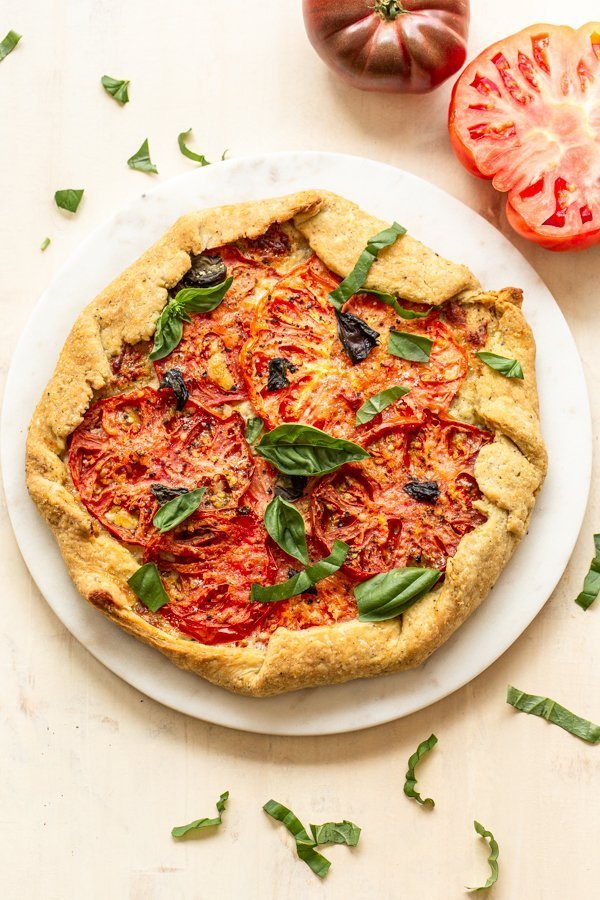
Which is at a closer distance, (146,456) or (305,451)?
(305,451)

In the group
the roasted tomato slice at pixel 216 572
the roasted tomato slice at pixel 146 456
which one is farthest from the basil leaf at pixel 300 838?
the roasted tomato slice at pixel 146 456

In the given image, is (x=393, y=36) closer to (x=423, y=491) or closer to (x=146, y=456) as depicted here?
(x=423, y=491)

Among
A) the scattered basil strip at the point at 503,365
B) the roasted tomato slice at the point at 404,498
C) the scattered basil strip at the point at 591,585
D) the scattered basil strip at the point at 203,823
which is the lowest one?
the scattered basil strip at the point at 203,823

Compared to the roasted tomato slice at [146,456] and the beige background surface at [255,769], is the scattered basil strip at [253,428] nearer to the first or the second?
the roasted tomato slice at [146,456]

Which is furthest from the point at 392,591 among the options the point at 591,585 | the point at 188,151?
the point at 188,151

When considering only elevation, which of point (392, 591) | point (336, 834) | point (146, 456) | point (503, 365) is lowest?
A: point (336, 834)

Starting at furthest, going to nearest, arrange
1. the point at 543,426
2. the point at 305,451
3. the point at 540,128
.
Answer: the point at 543,426 → the point at 540,128 → the point at 305,451
